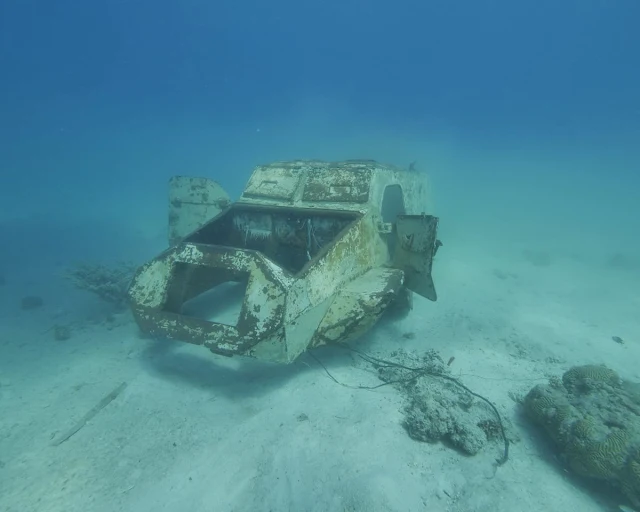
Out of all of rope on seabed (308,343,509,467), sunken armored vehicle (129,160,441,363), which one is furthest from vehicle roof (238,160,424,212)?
rope on seabed (308,343,509,467)

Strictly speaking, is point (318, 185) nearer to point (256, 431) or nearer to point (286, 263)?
point (286, 263)

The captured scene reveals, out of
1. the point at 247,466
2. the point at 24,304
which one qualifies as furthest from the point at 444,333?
the point at 24,304

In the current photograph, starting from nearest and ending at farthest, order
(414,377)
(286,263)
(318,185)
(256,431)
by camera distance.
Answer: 1. (256,431)
2. (414,377)
3. (318,185)
4. (286,263)

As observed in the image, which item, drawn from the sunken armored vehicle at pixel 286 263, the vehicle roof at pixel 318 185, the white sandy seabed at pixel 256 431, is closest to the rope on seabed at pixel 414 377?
the white sandy seabed at pixel 256 431

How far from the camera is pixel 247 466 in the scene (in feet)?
10.2

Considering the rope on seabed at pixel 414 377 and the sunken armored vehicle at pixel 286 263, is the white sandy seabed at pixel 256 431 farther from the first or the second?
the sunken armored vehicle at pixel 286 263

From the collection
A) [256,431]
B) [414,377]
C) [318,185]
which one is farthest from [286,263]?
[256,431]

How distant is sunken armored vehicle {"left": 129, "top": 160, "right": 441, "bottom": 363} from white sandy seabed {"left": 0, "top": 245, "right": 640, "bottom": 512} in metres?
0.65

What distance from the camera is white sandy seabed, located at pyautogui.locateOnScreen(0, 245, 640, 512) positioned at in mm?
2869

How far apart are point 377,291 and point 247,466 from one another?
2.29 m

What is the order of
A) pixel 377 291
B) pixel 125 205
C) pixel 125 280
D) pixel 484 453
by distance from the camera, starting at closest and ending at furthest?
pixel 484 453 → pixel 377 291 → pixel 125 280 → pixel 125 205

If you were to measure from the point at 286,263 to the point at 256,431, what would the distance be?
3.11m

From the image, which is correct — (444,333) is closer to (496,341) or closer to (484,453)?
(496,341)

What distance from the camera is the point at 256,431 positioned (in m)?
3.48
